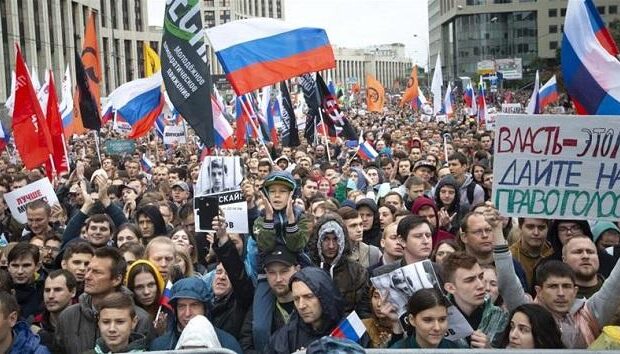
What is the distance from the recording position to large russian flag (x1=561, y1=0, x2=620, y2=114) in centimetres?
664

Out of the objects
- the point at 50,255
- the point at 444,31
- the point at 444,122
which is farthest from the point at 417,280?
the point at 444,31

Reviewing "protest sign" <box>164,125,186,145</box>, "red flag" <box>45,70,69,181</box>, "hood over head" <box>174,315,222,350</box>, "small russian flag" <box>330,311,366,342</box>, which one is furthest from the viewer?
"protest sign" <box>164,125,186,145</box>

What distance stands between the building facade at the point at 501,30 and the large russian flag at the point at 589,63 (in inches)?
3729

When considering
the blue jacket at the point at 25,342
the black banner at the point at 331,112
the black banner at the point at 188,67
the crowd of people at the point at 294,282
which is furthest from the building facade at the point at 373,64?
the blue jacket at the point at 25,342

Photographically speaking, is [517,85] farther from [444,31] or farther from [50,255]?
[50,255]

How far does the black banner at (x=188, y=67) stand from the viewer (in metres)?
7.39

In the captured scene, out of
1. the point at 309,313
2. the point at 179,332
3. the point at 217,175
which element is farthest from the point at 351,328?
the point at 217,175

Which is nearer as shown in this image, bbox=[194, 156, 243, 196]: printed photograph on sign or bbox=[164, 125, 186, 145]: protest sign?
bbox=[194, 156, 243, 196]: printed photograph on sign

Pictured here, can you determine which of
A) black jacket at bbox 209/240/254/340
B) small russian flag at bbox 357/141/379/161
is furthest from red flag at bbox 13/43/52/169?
small russian flag at bbox 357/141/379/161

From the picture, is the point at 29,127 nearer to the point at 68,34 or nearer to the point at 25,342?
the point at 25,342

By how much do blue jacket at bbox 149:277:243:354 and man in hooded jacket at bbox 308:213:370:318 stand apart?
33.7 inches

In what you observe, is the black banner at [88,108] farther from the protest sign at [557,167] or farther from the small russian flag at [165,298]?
the protest sign at [557,167]

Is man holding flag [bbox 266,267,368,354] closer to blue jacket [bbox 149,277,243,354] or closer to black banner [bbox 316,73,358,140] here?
blue jacket [bbox 149,277,243,354]

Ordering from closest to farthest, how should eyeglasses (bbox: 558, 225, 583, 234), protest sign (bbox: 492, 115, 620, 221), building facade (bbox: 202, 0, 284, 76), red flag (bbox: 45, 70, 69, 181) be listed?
protest sign (bbox: 492, 115, 620, 221) < eyeglasses (bbox: 558, 225, 583, 234) < red flag (bbox: 45, 70, 69, 181) < building facade (bbox: 202, 0, 284, 76)
